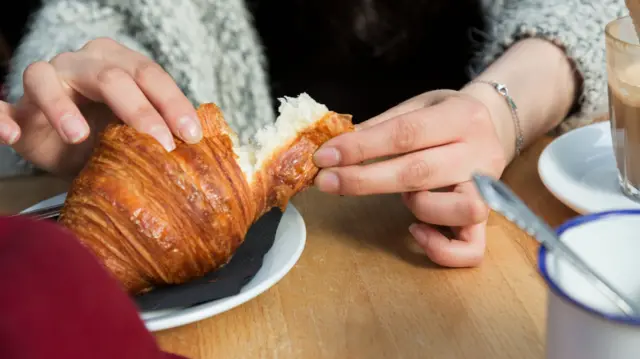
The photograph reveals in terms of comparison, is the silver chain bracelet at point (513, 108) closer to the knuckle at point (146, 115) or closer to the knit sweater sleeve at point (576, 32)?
the knit sweater sleeve at point (576, 32)

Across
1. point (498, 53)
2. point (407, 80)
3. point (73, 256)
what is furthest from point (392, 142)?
point (407, 80)

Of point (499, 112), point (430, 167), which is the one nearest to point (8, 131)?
point (430, 167)

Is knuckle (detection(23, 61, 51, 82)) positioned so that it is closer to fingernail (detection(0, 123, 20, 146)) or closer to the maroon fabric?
fingernail (detection(0, 123, 20, 146))

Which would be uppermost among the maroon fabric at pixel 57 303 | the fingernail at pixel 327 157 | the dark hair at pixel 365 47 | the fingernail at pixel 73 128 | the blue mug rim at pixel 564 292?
the maroon fabric at pixel 57 303

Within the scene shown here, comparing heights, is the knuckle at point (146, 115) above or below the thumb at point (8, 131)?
above

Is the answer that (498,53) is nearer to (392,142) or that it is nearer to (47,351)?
(392,142)

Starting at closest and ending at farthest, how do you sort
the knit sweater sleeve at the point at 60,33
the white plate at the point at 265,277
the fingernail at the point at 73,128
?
the white plate at the point at 265,277 → the fingernail at the point at 73,128 → the knit sweater sleeve at the point at 60,33

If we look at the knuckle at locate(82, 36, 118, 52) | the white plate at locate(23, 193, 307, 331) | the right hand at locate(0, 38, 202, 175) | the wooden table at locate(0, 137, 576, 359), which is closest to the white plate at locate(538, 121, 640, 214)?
the wooden table at locate(0, 137, 576, 359)

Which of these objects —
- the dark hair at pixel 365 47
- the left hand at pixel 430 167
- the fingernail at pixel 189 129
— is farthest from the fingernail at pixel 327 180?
the dark hair at pixel 365 47
